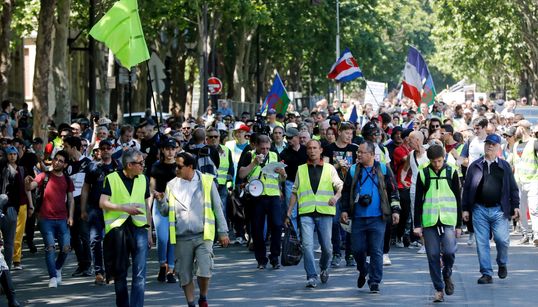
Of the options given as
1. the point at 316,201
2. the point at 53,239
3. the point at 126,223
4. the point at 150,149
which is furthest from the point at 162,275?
the point at 126,223

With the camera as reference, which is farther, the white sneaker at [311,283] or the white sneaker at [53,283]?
the white sneaker at [53,283]

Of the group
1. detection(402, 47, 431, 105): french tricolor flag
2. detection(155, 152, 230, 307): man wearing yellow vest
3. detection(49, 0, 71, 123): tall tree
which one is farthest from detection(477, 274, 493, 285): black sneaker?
detection(49, 0, 71, 123): tall tree

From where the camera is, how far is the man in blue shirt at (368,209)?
1445cm

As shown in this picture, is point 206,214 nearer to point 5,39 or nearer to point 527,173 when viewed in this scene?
point 527,173

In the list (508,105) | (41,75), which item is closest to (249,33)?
(508,105)

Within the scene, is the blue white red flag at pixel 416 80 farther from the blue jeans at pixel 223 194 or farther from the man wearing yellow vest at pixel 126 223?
the man wearing yellow vest at pixel 126 223

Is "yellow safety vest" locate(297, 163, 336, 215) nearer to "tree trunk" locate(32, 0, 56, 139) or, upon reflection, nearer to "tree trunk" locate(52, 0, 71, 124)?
"tree trunk" locate(32, 0, 56, 139)

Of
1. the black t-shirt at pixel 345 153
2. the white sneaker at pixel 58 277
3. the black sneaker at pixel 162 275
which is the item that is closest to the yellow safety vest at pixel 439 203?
the black sneaker at pixel 162 275

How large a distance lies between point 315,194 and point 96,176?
2.40 m

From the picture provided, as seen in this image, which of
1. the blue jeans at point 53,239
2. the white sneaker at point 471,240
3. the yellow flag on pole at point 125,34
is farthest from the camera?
the white sneaker at point 471,240

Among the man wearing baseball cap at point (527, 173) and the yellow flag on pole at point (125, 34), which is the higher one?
the yellow flag on pole at point (125, 34)

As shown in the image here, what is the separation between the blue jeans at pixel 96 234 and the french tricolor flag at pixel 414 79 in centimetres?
1530

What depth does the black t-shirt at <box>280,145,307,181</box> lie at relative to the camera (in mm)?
17844

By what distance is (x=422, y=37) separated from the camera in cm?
12694
